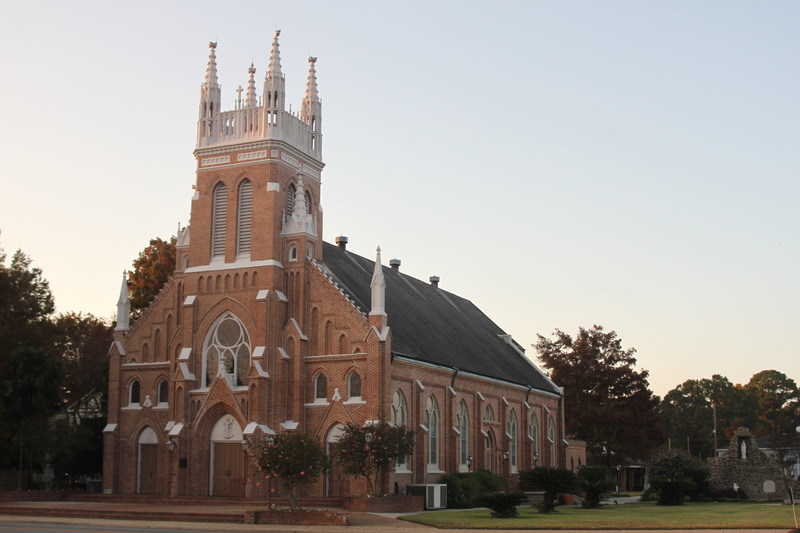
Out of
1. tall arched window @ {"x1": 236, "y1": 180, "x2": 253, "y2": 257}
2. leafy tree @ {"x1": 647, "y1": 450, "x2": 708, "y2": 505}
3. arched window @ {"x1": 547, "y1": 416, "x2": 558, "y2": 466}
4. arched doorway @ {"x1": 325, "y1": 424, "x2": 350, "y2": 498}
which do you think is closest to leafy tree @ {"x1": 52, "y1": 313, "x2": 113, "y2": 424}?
tall arched window @ {"x1": 236, "y1": 180, "x2": 253, "y2": 257}

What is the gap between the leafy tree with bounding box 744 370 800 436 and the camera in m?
126

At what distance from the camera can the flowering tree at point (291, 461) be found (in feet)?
112

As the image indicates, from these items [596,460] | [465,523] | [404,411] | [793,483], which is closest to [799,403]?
[596,460]

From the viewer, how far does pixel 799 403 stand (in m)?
131

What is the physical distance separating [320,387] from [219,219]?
31.5 ft

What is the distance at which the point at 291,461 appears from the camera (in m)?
34.0

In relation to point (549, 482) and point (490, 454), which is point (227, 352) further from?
point (490, 454)

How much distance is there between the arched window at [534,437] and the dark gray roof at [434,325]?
2217 mm

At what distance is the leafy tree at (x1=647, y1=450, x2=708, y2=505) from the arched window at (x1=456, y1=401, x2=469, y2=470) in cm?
952

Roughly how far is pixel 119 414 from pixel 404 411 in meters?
14.0

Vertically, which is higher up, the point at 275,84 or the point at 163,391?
the point at 275,84

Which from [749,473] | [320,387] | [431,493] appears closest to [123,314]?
[320,387]

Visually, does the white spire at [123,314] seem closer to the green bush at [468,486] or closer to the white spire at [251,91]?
the white spire at [251,91]

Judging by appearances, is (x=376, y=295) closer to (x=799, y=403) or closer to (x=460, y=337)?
(x=460, y=337)
